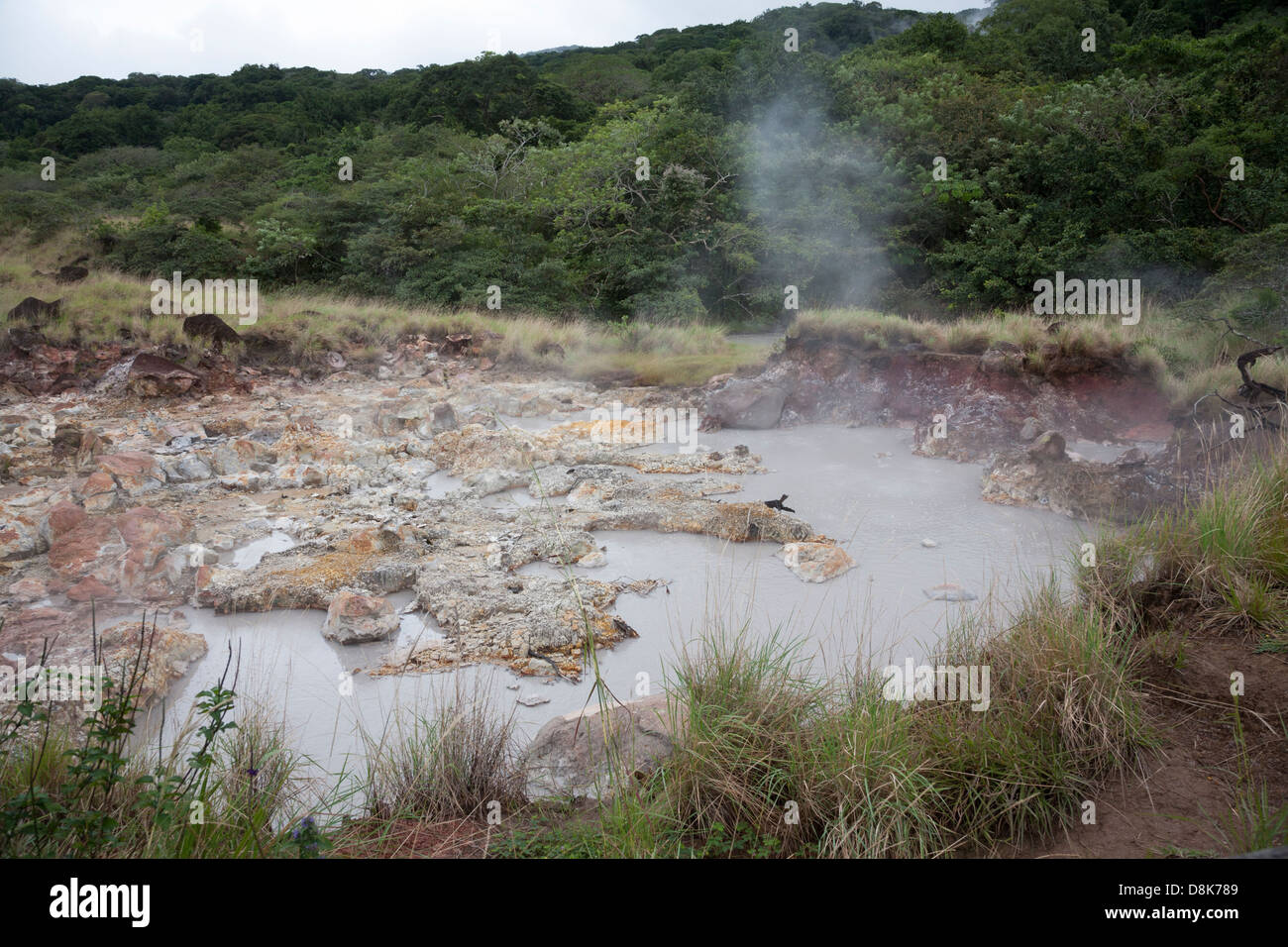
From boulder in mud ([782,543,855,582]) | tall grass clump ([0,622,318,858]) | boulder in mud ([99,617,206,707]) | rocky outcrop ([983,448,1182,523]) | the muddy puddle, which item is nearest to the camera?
tall grass clump ([0,622,318,858])

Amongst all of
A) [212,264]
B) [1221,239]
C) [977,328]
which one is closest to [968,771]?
[977,328]

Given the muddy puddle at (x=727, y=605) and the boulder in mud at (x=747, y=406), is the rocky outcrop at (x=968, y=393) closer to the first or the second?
the boulder in mud at (x=747, y=406)

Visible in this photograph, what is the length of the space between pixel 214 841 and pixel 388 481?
206 inches

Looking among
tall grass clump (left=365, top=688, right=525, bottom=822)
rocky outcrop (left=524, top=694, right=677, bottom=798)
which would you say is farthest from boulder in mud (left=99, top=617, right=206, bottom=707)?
rocky outcrop (left=524, top=694, right=677, bottom=798)

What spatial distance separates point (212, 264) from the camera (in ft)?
55.2

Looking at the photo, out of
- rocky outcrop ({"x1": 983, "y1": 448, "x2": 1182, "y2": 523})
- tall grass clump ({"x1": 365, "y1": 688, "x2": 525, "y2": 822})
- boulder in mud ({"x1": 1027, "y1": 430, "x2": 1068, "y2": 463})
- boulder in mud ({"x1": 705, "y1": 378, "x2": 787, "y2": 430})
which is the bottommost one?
tall grass clump ({"x1": 365, "y1": 688, "x2": 525, "y2": 822})

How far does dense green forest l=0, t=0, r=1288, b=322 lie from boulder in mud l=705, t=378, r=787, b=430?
6.91m

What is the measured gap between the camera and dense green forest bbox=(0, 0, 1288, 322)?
14.7m

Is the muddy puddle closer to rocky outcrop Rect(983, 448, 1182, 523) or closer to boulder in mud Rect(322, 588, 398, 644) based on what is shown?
boulder in mud Rect(322, 588, 398, 644)

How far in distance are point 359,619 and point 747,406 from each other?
5698mm

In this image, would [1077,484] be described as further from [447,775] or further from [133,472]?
[133,472]

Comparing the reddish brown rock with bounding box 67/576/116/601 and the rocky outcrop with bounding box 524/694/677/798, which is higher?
the reddish brown rock with bounding box 67/576/116/601

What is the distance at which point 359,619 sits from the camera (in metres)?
4.03

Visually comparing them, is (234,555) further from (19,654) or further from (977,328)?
(977,328)
